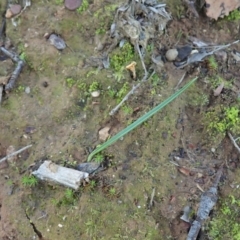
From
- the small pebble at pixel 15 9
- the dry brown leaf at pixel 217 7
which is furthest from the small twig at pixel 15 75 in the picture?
the dry brown leaf at pixel 217 7

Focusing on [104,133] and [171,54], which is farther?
[171,54]

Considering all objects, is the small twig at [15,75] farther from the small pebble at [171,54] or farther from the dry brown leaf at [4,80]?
the small pebble at [171,54]

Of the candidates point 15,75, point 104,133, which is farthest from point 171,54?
point 15,75

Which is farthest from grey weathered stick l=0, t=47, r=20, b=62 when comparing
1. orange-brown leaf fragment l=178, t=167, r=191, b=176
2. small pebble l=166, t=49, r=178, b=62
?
orange-brown leaf fragment l=178, t=167, r=191, b=176

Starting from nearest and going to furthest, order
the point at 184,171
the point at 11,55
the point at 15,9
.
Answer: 1. the point at 184,171
2. the point at 11,55
3. the point at 15,9

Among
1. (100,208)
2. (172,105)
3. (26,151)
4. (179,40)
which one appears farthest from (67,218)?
(179,40)

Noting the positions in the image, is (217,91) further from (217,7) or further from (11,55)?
(11,55)
